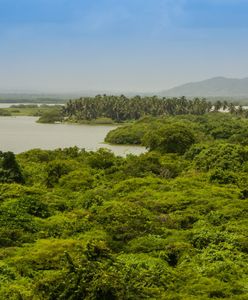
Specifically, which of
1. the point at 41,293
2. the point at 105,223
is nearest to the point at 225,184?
the point at 105,223

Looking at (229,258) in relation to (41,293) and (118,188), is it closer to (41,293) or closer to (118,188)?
(41,293)

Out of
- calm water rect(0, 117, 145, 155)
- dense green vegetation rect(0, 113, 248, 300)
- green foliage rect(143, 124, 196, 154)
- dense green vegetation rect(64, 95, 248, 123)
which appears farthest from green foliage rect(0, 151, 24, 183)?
dense green vegetation rect(64, 95, 248, 123)

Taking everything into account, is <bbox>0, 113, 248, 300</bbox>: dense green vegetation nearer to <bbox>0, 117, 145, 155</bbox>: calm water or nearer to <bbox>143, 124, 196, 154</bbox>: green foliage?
<bbox>143, 124, 196, 154</bbox>: green foliage

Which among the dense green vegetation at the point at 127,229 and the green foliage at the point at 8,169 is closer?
the dense green vegetation at the point at 127,229

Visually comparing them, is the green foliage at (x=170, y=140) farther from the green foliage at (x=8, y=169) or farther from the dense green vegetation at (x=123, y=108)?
the dense green vegetation at (x=123, y=108)

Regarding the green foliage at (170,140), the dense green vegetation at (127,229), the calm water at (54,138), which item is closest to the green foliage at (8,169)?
the dense green vegetation at (127,229)

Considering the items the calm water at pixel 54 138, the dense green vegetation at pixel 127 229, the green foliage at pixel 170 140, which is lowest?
the calm water at pixel 54 138

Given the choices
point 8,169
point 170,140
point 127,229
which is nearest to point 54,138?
point 170,140
